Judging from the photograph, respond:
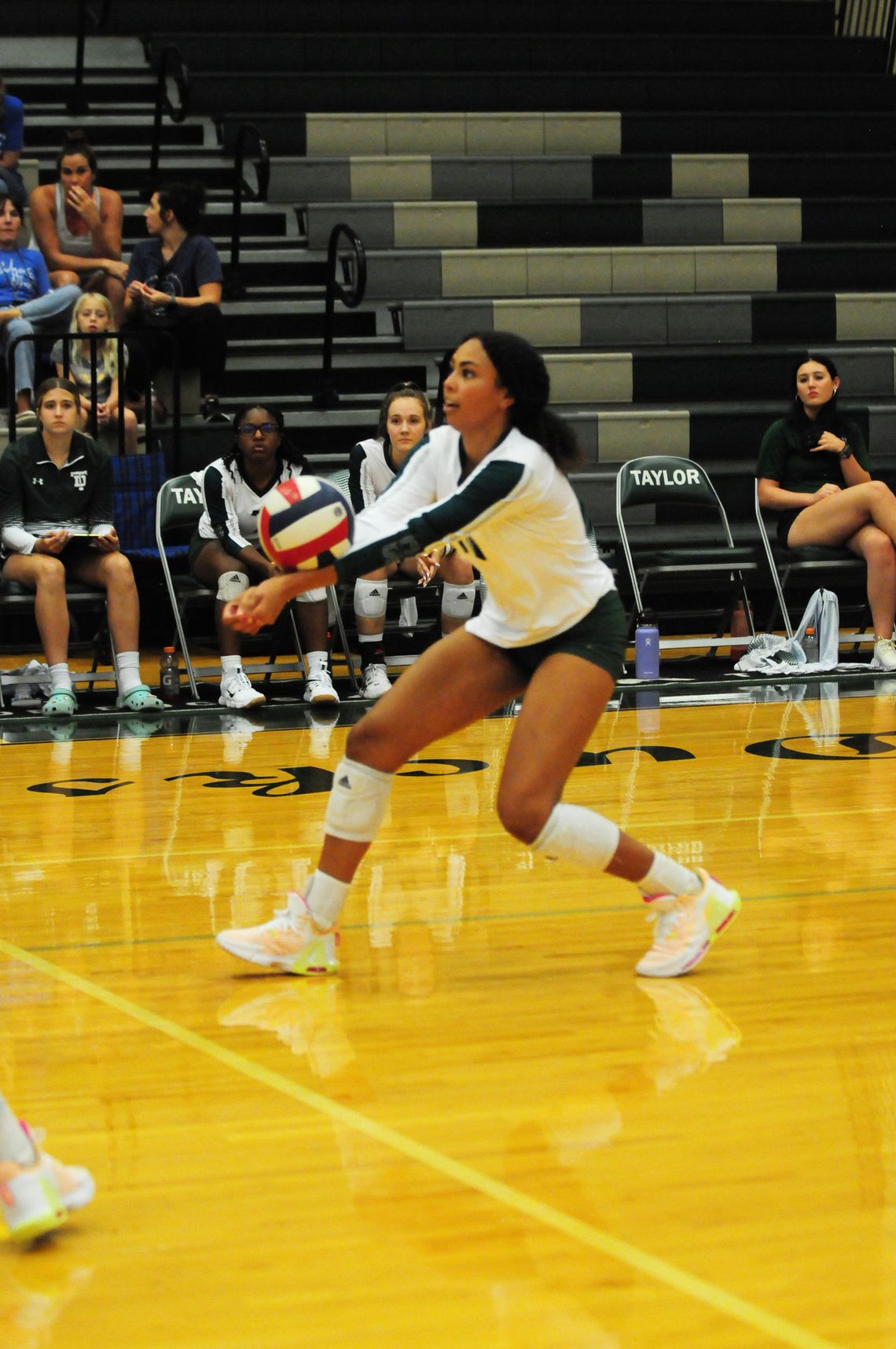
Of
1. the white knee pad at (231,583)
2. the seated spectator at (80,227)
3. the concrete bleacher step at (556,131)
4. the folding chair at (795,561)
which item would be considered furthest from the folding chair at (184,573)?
the concrete bleacher step at (556,131)

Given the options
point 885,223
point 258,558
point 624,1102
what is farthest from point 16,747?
point 885,223

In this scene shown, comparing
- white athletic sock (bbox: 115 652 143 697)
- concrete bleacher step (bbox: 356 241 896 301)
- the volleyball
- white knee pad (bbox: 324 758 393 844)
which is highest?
concrete bleacher step (bbox: 356 241 896 301)

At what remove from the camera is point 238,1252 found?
2.47 metres

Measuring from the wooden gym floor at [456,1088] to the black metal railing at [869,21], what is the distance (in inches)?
358

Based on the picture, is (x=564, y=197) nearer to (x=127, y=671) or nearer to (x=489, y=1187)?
(x=127, y=671)

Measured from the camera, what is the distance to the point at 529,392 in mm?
3701

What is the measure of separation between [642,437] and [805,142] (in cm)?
328

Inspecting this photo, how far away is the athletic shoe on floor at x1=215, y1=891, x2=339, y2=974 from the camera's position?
3.86 m

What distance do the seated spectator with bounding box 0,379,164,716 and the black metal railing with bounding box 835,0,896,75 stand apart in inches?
308

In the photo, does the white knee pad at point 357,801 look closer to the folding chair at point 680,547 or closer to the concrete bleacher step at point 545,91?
the folding chair at point 680,547

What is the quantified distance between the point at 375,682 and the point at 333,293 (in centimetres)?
305

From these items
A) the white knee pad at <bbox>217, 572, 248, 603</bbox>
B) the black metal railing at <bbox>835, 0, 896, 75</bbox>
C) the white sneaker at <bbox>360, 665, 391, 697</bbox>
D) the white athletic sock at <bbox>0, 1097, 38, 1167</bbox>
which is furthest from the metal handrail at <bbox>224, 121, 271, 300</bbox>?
the white athletic sock at <bbox>0, 1097, 38, 1167</bbox>

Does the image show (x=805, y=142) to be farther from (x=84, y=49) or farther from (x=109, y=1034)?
(x=109, y=1034)

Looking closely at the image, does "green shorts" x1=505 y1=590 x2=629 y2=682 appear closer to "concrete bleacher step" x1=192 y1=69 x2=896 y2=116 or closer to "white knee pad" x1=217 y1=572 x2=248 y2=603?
"white knee pad" x1=217 y1=572 x2=248 y2=603
